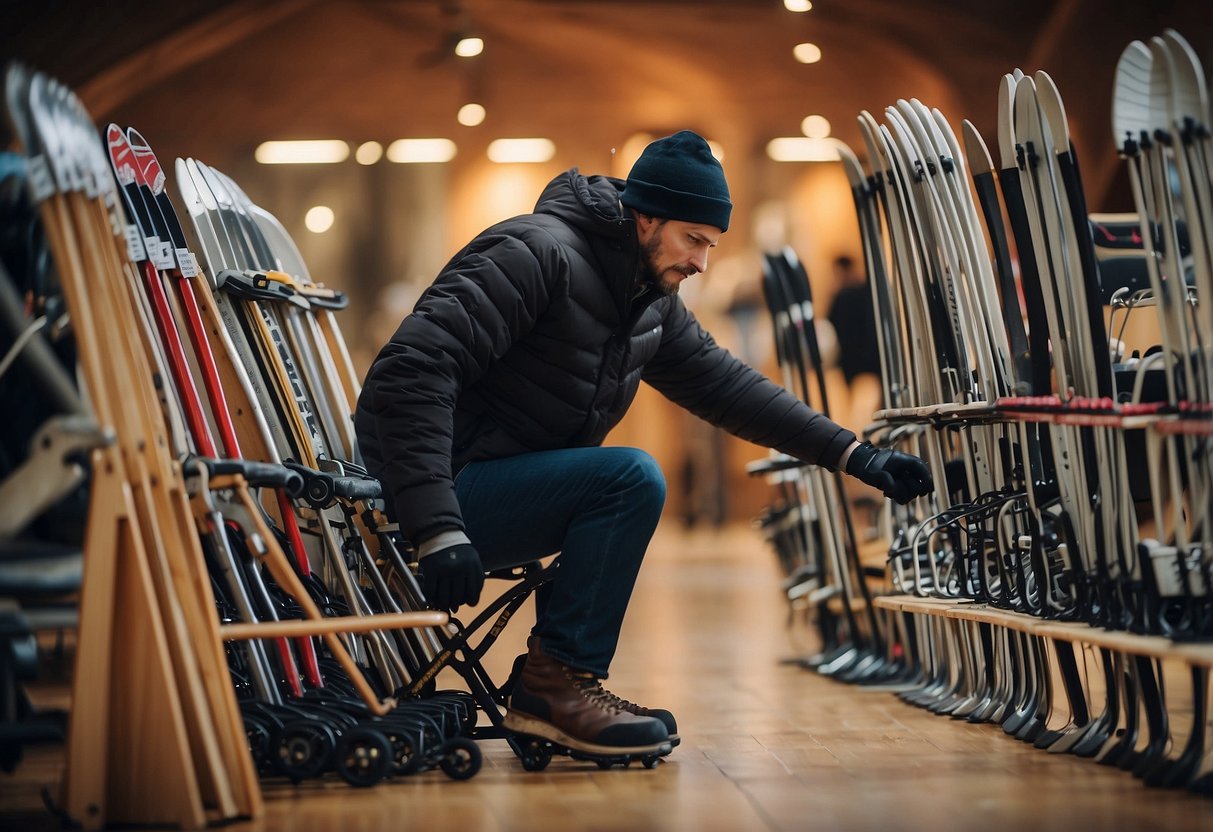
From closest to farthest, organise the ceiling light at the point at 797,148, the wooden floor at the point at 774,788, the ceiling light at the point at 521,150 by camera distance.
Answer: the wooden floor at the point at 774,788, the ceiling light at the point at 521,150, the ceiling light at the point at 797,148

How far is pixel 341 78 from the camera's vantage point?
37.8 feet

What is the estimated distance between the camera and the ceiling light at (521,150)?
40.5 feet

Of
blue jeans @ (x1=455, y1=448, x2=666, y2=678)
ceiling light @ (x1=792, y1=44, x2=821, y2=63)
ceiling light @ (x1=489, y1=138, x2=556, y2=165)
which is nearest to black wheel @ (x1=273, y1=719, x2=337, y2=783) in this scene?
blue jeans @ (x1=455, y1=448, x2=666, y2=678)

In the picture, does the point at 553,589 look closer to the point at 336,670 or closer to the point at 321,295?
the point at 336,670

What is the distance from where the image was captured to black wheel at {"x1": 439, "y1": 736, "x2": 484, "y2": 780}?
283 centimetres

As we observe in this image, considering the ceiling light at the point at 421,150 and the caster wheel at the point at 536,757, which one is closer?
the caster wheel at the point at 536,757

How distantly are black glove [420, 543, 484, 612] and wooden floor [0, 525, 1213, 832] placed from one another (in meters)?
0.35

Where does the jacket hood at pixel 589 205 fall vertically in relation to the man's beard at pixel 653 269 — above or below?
above

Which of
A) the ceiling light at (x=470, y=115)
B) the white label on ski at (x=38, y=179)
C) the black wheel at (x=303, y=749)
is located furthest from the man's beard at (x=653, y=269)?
the ceiling light at (x=470, y=115)

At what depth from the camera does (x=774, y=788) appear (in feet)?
8.95

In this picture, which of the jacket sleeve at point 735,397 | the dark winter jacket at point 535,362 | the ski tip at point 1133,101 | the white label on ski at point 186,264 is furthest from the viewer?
A: the jacket sleeve at point 735,397

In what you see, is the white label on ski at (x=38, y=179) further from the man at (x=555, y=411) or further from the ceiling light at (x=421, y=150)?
the ceiling light at (x=421, y=150)

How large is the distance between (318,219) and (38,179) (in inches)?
393

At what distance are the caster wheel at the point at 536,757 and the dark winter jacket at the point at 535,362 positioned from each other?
1.68ft
